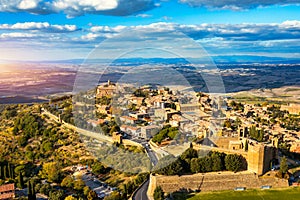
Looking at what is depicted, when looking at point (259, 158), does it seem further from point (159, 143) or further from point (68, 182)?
point (68, 182)

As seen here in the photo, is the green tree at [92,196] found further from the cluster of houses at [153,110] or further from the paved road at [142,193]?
the cluster of houses at [153,110]

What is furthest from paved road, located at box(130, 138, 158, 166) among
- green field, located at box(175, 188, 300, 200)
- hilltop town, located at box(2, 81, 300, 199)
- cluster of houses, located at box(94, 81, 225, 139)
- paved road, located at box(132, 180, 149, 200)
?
green field, located at box(175, 188, 300, 200)

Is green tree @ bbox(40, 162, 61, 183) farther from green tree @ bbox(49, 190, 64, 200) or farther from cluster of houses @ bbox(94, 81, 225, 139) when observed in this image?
cluster of houses @ bbox(94, 81, 225, 139)

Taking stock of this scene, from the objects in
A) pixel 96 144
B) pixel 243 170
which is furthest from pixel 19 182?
pixel 243 170

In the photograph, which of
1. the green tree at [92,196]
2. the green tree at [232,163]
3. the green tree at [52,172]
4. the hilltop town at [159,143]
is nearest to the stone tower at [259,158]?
the hilltop town at [159,143]

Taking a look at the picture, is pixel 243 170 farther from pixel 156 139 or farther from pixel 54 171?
pixel 54 171

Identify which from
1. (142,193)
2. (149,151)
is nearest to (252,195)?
(142,193)
